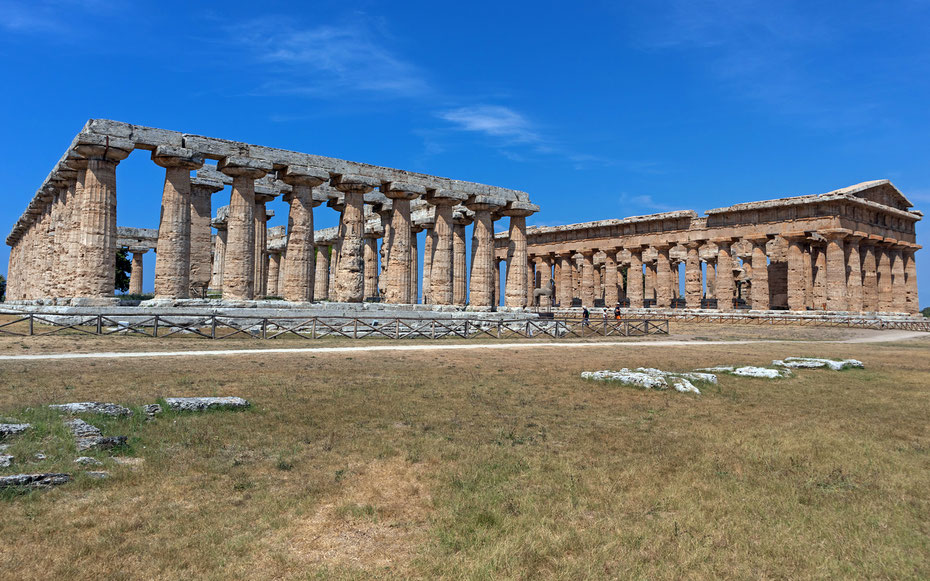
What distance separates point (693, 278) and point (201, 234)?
138 ft

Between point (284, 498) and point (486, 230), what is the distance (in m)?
33.1

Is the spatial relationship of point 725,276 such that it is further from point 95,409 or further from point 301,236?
point 95,409

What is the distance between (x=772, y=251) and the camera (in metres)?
54.8

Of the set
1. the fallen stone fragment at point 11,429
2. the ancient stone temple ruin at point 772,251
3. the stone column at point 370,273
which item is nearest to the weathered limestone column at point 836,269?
the ancient stone temple ruin at point 772,251

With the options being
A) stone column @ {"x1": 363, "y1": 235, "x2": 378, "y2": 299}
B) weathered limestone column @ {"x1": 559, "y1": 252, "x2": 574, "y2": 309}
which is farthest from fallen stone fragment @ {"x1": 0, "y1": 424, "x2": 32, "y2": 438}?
weathered limestone column @ {"x1": 559, "y1": 252, "x2": 574, "y2": 309}

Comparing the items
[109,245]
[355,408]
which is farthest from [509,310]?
[355,408]

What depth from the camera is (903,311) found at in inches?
2100

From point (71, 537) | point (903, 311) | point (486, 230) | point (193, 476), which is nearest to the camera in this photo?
point (71, 537)

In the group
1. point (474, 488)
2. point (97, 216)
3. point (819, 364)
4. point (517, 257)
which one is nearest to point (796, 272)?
point (517, 257)

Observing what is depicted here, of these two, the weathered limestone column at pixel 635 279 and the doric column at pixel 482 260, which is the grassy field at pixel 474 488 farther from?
the weathered limestone column at pixel 635 279

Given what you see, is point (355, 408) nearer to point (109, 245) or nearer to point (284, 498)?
point (284, 498)

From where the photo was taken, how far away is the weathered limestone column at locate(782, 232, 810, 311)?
48.1m

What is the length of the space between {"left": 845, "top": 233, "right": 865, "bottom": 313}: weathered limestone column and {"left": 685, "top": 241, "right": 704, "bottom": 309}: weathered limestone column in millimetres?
11590

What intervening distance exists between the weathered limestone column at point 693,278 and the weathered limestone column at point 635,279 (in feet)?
16.1
